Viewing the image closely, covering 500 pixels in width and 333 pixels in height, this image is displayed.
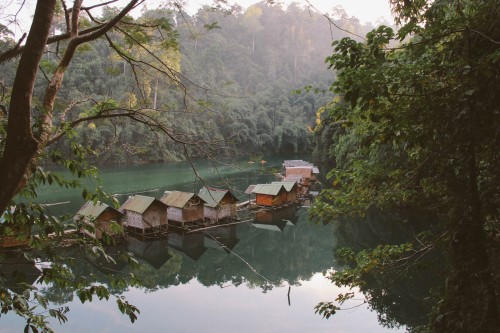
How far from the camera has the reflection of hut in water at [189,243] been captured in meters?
17.3

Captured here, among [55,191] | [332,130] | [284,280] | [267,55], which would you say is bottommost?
[284,280]

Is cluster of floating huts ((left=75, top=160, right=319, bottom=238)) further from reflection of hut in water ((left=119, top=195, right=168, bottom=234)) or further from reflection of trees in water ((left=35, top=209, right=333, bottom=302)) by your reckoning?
reflection of trees in water ((left=35, top=209, right=333, bottom=302))

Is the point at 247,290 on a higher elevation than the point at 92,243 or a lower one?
lower

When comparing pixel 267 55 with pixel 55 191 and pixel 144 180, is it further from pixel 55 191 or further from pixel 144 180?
pixel 55 191

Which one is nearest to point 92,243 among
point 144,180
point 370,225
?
point 370,225

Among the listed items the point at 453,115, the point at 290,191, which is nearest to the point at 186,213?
the point at 290,191

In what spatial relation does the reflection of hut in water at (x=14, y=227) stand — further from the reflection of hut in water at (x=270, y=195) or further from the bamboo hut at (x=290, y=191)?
the bamboo hut at (x=290, y=191)

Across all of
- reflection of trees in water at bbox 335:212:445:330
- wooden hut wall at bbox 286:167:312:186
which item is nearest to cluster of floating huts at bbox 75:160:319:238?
reflection of trees in water at bbox 335:212:445:330

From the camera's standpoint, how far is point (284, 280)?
14.6 meters

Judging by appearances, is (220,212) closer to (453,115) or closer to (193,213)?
(193,213)

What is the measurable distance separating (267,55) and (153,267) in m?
75.7

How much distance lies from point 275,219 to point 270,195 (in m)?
2.01

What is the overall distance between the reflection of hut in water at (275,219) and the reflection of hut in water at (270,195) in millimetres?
618

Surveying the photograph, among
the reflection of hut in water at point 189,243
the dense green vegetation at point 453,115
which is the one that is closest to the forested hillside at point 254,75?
the reflection of hut in water at point 189,243
